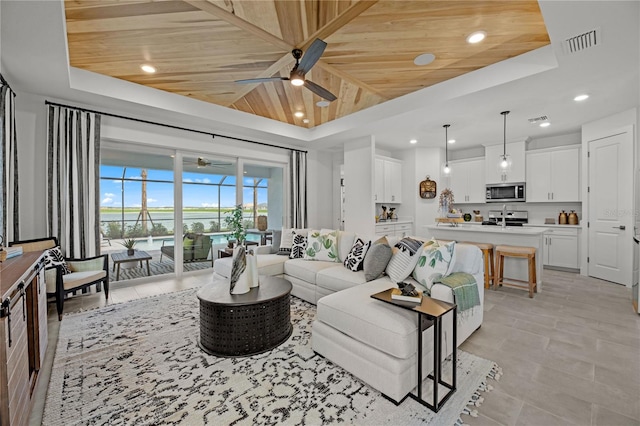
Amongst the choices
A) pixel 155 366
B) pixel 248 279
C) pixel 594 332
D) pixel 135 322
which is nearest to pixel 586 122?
pixel 594 332

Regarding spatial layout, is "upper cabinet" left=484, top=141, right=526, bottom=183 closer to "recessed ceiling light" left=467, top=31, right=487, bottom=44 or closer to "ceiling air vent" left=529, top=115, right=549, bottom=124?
"ceiling air vent" left=529, top=115, right=549, bottom=124

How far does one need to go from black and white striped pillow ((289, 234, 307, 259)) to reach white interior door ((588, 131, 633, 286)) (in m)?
5.00

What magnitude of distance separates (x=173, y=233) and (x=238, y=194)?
1.42 metres

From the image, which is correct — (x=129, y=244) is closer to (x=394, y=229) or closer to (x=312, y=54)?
(x=312, y=54)

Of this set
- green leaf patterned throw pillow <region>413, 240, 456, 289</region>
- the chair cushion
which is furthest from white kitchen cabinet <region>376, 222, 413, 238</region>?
the chair cushion

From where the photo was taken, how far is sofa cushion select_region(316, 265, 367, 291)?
2.97 meters

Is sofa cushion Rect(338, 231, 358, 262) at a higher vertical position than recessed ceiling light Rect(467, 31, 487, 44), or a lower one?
lower

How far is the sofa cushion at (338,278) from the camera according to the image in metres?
2.97

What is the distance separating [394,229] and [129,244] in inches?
206

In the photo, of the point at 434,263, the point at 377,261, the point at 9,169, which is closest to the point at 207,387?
the point at 377,261

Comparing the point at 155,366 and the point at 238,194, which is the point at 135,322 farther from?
the point at 238,194

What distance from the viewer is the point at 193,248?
5.16 m

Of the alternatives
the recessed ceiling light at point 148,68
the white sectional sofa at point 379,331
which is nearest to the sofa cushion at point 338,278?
the white sectional sofa at point 379,331

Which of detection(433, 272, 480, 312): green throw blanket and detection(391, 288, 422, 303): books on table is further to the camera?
detection(433, 272, 480, 312): green throw blanket
